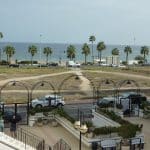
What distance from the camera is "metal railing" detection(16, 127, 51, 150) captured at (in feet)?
76.1

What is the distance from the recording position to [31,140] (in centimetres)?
2511

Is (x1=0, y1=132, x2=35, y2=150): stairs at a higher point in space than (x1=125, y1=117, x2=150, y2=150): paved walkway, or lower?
higher

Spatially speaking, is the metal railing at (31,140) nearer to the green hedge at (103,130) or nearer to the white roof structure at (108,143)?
the green hedge at (103,130)

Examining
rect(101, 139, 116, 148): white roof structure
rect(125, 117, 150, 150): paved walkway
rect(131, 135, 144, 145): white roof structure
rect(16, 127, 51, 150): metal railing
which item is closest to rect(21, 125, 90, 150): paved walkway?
rect(16, 127, 51, 150): metal railing

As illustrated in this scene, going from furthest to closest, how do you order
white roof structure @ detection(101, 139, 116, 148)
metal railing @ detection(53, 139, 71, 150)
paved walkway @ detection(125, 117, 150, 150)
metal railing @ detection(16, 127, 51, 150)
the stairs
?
1. paved walkway @ detection(125, 117, 150, 150)
2. white roof structure @ detection(101, 139, 116, 148)
3. metal railing @ detection(53, 139, 71, 150)
4. metal railing @ detection(16, 127, 51, 150)
5. the stairs

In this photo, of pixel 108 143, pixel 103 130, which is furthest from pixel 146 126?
pixel 108 143

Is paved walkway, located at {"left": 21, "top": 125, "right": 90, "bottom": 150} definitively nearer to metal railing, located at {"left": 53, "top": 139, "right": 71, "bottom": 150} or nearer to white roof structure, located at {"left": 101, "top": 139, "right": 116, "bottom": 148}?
metal railing, located at {"left": 53, "top": 139, "right": 71, "bottom": 150}

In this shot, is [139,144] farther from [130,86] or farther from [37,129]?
[130,86]

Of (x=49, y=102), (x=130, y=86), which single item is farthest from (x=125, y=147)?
(x=130, y=86)

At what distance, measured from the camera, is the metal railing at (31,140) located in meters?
23.2

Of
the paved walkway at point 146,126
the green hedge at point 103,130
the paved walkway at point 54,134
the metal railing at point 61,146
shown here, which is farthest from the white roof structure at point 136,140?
the metal railing at point 61,146

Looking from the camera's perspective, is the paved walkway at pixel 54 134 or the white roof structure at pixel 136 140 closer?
the white roof structure at pixel 136 140

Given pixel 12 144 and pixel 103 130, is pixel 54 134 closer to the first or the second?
pixel 103 130

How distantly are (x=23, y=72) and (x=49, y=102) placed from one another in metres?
36.2
